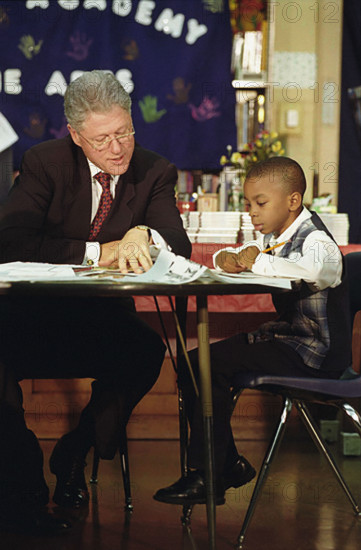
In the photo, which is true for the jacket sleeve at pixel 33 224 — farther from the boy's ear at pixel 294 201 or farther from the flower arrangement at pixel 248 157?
the flower arrangement at pixel 248 157

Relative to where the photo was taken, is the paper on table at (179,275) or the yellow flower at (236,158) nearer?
the paper on table at (179,275)

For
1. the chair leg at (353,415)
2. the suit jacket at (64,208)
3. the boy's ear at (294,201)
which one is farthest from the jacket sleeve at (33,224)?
the chair leg at (353,415)

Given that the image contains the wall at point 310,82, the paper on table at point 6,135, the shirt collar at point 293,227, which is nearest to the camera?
the shirt collar at point 293,227

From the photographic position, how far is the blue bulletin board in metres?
3.89

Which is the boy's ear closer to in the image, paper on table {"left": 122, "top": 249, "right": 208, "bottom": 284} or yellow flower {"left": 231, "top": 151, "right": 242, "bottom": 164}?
paper on table {"left": 122, "top": 249, "right": 208, "bottom": 284}

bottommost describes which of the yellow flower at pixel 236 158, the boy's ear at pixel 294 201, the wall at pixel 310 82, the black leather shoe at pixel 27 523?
the black leather shoe at pixel 27 523

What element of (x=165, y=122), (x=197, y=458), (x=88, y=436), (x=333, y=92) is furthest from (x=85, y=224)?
(x=333, y=92)

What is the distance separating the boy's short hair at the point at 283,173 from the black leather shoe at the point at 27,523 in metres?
1.03

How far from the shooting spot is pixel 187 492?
158cm

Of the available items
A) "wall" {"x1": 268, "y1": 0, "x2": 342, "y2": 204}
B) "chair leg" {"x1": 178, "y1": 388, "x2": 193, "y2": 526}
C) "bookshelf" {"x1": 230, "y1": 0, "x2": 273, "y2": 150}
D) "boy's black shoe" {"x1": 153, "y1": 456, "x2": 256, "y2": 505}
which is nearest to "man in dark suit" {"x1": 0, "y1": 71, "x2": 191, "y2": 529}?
"chair leg" {"x1": 178, "y1": 388, "x2": 193, "y2": 526}

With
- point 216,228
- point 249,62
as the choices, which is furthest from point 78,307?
point 249,62

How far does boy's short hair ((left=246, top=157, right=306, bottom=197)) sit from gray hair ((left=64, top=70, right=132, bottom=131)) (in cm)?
41

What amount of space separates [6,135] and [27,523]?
239 centimetres

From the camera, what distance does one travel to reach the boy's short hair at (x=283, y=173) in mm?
1853
